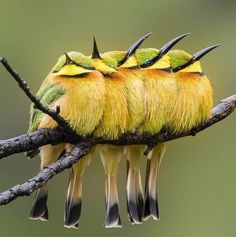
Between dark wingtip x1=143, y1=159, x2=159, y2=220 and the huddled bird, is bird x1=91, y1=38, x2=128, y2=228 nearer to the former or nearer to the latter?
the huddled bird

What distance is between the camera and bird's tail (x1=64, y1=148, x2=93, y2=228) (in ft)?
8.25

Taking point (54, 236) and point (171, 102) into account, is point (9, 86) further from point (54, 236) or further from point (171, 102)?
point (171, 102)

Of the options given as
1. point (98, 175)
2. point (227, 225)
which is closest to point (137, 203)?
point (98, 175)

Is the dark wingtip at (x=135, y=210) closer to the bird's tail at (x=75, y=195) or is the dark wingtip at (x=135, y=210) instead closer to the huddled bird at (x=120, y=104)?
the huddled bird at (x=120, y=104)

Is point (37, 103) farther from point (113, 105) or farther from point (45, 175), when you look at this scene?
point (113, 105)

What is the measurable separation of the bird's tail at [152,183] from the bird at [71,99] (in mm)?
316

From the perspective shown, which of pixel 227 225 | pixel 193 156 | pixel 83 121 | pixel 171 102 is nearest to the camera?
pixel 83 121

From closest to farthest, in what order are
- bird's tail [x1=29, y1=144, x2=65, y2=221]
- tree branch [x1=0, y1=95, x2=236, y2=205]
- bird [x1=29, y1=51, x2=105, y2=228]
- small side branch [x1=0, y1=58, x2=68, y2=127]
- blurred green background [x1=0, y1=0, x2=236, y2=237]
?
small side branch [x1=0, y1=58, x2=68, y2=127]
tree branch [x1=0, y1=95, x2=236, y2=205]
bird [x1=29, y1=51, x2=105, y2=228]
bird's tail [x1=29, y1=144, x2=65, y2=221]
blurred green background [x1=0, y1=0, x2=236, y2=237]

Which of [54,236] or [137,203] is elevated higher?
[137,203]

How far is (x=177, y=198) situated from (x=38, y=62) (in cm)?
144

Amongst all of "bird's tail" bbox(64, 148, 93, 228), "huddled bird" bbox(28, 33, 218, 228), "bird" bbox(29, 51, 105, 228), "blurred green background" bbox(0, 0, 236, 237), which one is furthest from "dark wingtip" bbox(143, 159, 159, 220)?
"blurred green background" bbox(0, 0, 236, 237)

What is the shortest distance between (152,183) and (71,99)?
455mm

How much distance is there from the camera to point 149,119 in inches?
95.2

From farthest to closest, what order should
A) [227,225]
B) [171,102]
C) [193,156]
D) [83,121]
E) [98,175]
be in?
[193,156]
[227,225]
[98,175]
[171,102]
[83,121]
